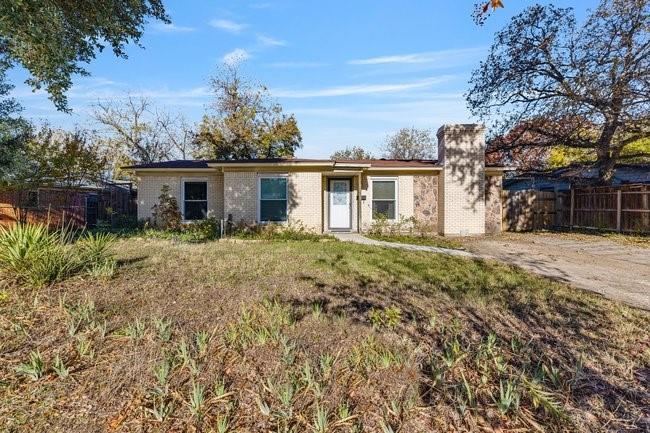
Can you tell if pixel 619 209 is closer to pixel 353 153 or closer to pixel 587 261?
pixel 587 261

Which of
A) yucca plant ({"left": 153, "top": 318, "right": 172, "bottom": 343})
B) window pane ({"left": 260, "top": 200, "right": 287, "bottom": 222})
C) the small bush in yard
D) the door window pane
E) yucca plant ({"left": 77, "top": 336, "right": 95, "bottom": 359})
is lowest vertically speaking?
yucca plant ({"left": 77, "top": 336, "right": 95, "bottom": 359})

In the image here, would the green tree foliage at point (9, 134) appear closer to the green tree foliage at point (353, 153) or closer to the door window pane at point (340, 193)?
the door window pane at point (340, 193)

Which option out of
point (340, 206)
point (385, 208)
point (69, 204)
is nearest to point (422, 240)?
point (385, 208)

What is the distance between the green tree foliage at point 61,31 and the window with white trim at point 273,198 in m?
6.04

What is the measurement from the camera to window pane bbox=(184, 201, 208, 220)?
15.1 meters

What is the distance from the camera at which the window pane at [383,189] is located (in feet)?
49.8

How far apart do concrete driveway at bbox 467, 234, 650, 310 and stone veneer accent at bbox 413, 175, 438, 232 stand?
2183 millimetres

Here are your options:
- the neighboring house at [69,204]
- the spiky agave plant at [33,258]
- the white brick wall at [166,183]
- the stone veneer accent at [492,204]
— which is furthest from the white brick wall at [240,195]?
the stone veneer accent at [492,204]

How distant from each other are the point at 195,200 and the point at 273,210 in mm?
3290

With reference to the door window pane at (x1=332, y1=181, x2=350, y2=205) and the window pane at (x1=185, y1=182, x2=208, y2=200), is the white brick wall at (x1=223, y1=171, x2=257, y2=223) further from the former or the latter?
the door window pane at (x1=332, y1=181, x2=350, y2=205)

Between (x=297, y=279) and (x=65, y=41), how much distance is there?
294 inches

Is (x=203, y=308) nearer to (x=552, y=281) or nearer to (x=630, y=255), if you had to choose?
(x=552, y=281)

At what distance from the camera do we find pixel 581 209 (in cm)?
1756

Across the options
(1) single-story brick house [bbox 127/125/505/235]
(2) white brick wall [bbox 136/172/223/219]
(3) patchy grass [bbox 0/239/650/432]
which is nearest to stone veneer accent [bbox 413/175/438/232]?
(1) single-story brick house [bbox 127/125/505/235]
